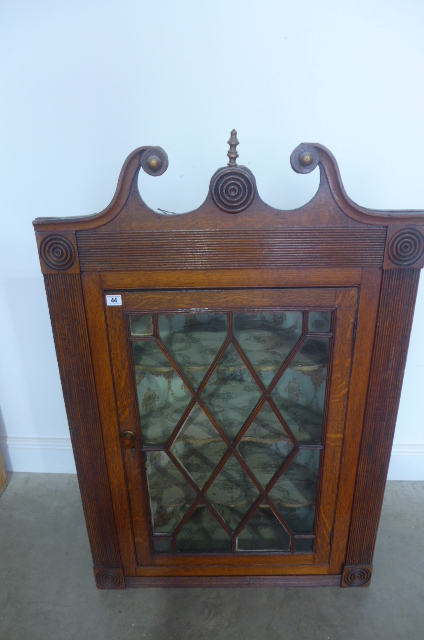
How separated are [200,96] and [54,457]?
1.24m

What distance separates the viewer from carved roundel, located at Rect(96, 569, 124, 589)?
3.70 ft

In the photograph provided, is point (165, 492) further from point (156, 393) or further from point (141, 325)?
point (141, 325)

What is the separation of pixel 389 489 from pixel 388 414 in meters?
0.69

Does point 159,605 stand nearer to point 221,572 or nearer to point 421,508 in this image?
point 221,572

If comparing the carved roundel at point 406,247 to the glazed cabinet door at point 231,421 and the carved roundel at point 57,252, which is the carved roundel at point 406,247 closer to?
the glazed cabinet door at point 231,421

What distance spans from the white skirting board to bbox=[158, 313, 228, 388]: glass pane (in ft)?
2.57

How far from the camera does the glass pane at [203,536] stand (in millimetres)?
1106

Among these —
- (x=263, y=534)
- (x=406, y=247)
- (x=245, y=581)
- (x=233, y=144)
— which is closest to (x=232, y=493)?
(x=263, y=534)

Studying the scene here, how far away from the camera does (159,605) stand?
1110mm

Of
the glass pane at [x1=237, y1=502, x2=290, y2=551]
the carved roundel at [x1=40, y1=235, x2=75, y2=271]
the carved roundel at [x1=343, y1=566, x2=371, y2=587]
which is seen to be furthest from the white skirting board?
the carved roundel at [x1=40, y1=235, x2=75, y2=271]

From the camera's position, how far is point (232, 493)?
3.53 ft

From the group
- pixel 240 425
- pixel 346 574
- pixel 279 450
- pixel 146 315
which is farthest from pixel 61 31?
pixel 346 574

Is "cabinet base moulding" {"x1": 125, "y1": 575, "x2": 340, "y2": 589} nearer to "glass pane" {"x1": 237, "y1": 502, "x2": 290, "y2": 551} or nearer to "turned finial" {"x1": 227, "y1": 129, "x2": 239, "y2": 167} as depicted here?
"glass pane" {"x1": 237, "y1": 502, "x2": 290, "y2": 551}

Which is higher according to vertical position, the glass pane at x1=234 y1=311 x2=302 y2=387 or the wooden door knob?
the glass pane at x1=234 y1=311 x2=302 y2=387
